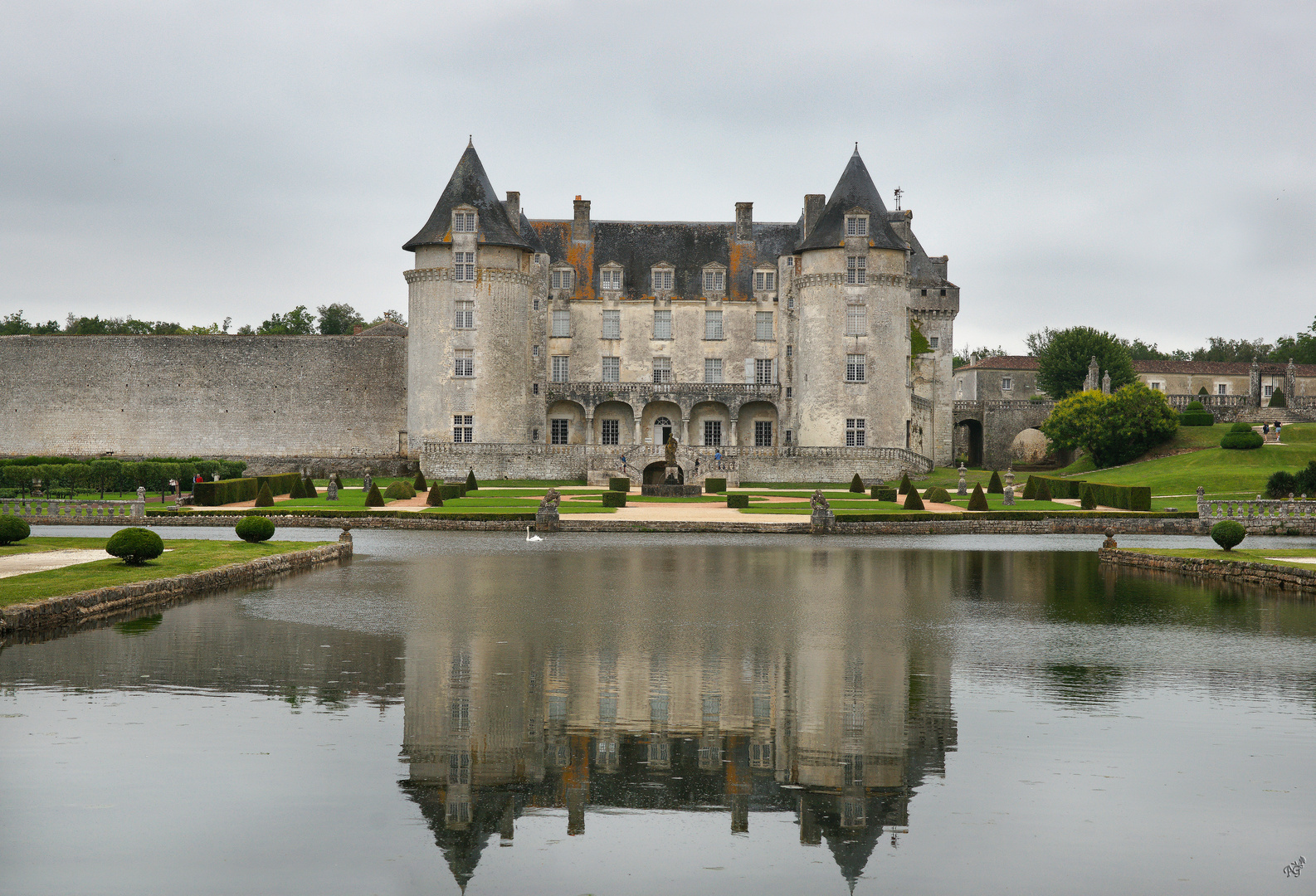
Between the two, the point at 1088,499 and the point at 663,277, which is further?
the point at 663,277

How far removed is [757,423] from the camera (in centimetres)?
5794

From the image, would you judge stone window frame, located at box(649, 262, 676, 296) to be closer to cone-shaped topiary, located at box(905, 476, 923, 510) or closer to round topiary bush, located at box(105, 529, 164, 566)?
cone-shaped topiary, located at box(905, 476, 923, 510)

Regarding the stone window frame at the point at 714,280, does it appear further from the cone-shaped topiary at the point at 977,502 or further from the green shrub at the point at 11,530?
the green shrub at the point at 11,530

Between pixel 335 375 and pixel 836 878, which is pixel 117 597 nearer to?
pixel 836 878

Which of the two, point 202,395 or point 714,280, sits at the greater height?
point 714,280

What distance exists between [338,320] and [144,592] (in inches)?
3068

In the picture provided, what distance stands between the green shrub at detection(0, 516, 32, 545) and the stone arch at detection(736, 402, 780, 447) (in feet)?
127

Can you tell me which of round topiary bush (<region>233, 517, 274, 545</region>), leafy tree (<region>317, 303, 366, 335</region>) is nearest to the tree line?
leafy tree (<region>317, 303, 366, 335</region>)

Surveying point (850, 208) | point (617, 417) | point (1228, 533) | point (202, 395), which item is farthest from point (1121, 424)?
point (202, 395)

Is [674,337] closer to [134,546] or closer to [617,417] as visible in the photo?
[617,417]

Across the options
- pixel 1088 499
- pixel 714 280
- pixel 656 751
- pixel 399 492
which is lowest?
pixel 656 751

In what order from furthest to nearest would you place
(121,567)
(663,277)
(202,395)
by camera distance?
(202,395)
(663,277)
(121,567)

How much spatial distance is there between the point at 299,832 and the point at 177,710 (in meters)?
3.25

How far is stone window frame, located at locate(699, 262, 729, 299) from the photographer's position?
57781 millimetres
